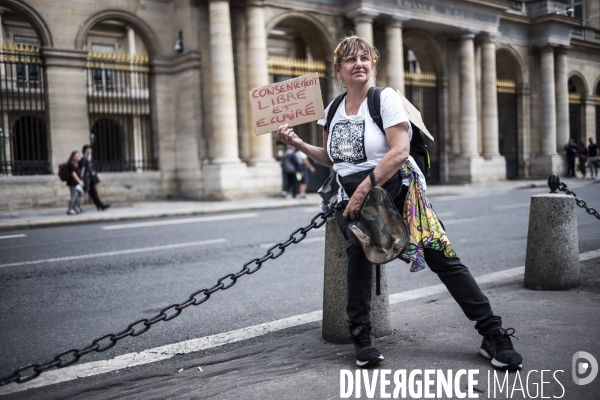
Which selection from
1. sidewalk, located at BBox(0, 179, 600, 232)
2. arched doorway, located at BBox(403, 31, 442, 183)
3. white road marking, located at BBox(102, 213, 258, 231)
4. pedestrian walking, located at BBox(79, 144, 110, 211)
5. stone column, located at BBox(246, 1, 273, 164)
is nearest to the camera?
white road marking, located at BBox(102, 213, 258, 231)

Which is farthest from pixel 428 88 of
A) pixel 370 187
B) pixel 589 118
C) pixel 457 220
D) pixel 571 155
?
pixel 370 187

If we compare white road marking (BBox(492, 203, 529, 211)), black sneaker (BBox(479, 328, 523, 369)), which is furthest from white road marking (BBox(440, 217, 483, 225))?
black sneaker (BBox(479, 328, 523, 369))

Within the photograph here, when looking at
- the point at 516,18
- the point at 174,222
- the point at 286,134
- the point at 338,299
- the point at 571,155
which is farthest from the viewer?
the point at 516,18

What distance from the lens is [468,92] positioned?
83.4 feet

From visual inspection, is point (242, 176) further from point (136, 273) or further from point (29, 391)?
point (29, 391)

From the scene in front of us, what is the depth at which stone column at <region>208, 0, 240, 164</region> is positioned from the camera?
17719mm

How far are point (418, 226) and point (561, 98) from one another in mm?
31666

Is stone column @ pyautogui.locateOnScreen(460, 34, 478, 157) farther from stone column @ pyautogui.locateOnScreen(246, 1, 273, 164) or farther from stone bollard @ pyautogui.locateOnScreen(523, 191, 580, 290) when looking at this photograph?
stone bollard @ pyautogui.locateOnScreen(523, 191, 580, 290)

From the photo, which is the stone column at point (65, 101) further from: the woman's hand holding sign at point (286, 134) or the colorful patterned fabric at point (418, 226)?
the colorful patterned fabric at point (418, 226)

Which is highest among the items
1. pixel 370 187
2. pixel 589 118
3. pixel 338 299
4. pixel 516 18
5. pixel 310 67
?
pixel 516 18

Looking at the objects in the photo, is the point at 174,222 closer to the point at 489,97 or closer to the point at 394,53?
the point at 394,53

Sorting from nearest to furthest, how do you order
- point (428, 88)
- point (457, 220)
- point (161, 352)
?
point (161, 352) → point (457, 220) → point (428, 88)

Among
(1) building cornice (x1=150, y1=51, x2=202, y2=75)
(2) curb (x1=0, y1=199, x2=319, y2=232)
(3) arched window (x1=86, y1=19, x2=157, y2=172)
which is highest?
(1) building cornice (x1=150, y1=51, x2=202, y2=75)

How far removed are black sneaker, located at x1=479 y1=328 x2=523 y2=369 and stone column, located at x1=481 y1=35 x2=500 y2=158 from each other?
2465 cm
